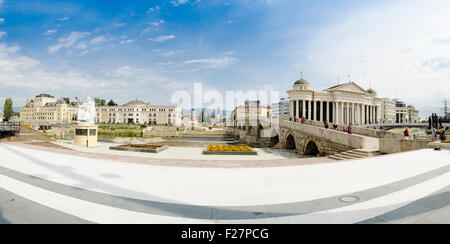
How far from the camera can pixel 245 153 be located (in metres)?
19.0

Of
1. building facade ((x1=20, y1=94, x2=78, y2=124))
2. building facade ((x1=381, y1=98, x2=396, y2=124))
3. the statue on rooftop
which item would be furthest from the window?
building facade ((x1=381, y1=98, x2=396, y2=124))

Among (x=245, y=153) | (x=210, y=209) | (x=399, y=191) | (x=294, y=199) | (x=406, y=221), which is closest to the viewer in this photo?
(x=406, y=221)

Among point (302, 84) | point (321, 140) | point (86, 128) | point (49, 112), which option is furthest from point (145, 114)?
point (321, 140)

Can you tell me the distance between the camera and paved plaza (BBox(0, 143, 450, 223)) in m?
3.84

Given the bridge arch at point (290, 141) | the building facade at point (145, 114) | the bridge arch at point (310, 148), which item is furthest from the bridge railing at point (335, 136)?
the building facade at point (145, 114)

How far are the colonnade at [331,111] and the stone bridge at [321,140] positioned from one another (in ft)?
78.8

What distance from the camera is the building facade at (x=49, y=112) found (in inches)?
4097

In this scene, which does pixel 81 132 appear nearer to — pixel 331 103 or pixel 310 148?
pixel 310 148

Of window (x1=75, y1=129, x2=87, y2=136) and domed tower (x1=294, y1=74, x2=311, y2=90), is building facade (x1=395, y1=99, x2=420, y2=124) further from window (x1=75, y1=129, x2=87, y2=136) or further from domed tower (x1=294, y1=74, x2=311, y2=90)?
window (x1=75, y1=129, x2=87, y2=136)

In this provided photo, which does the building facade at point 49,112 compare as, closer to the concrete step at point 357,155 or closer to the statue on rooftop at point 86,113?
the statue on rooftop at point 86,113

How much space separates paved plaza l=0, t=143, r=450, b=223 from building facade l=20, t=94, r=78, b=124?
115 meters
